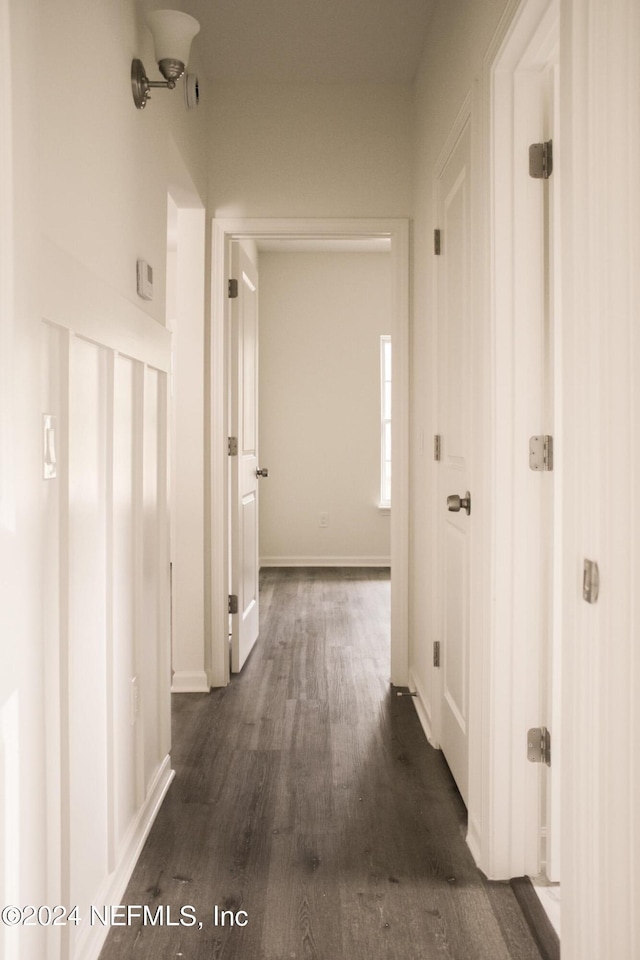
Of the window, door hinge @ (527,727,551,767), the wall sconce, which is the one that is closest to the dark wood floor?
door hinge @ (527,727,551,767)

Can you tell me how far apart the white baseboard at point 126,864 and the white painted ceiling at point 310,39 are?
2.54m

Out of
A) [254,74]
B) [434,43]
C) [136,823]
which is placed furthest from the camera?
[254,74]

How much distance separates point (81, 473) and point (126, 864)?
994 mm

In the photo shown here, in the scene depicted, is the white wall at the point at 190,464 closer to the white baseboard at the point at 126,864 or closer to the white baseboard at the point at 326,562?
the white baseboard at the point at 126,864

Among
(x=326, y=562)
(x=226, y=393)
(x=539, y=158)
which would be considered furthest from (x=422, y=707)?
(x=326, y=562)

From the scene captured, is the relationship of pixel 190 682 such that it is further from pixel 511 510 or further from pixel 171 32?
pixel 171 32

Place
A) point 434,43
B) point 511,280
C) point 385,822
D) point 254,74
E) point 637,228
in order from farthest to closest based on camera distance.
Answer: point 254,74, point 434,43, point 385,822, point 511,280, point 637,228

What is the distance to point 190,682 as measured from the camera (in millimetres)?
2932

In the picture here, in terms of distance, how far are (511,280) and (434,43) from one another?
1418mm

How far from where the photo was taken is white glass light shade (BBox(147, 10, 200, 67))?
1.77 meters

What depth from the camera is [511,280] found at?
5.27 ft

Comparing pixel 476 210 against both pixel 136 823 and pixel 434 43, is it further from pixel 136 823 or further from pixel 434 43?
pixel 136 823

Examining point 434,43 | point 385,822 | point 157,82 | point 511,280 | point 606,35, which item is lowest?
point 385,822

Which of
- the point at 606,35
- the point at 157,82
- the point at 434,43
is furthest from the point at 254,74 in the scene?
the point at 606,35
